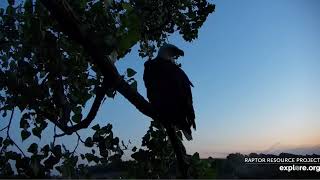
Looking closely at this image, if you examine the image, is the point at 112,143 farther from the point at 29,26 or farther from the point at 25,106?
the point at 29,26

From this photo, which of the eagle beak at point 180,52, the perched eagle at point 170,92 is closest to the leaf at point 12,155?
the perched eagle at point 170,92

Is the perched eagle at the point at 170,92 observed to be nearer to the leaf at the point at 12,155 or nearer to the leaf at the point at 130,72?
the leaf at the point at 130,72

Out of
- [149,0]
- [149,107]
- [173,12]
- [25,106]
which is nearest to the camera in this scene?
[149,107]

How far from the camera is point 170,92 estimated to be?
5418 millimetres

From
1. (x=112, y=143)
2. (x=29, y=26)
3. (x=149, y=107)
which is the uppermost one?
(x=29, y=26)

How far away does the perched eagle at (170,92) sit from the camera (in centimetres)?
496

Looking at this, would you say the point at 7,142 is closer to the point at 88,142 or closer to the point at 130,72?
the point at 88,142

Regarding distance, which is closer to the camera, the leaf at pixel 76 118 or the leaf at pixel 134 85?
the leaf at pixel 134 85

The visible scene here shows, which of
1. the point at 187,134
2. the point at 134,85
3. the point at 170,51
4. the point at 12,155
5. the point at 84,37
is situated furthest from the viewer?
the point at 170,51

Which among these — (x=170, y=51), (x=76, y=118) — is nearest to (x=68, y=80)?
(x=76, y=118)

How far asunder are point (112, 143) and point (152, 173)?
822 mm

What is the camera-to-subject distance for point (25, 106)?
4.03m

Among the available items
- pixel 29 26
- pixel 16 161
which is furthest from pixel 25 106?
pixel 29 26

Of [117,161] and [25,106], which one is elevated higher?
[25,106]
